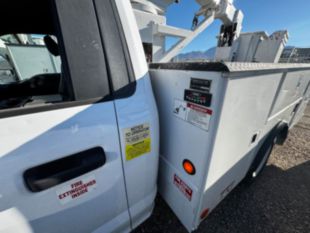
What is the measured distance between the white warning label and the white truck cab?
166mm

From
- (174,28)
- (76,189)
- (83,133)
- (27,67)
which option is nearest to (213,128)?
(83,133)

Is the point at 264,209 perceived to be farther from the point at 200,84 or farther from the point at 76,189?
the point at 76,189

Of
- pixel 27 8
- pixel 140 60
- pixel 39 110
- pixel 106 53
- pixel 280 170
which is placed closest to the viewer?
pixel 39 110

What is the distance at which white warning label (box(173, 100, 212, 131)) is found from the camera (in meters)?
0.76

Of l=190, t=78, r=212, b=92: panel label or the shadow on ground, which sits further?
the shadow on ground

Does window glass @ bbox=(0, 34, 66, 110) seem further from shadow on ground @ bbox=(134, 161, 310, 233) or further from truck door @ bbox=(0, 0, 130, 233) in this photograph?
shadow on ground @ bbox=(134, 161, 310, 233)

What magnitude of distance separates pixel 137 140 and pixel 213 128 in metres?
0.44

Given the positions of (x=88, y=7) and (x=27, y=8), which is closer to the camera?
(x=88, y=7)

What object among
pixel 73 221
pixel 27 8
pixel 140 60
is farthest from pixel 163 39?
pixel 73 221

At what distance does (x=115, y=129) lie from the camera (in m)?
0.74

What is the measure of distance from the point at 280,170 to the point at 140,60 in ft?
8.81

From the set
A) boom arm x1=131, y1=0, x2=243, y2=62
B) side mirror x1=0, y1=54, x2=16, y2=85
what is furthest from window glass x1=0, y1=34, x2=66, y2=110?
boom arm x1=131, y1=0, x2=243, y2=62

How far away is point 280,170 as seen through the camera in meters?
2.16

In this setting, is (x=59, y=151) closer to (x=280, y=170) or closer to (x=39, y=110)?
(x=39, y=110)
